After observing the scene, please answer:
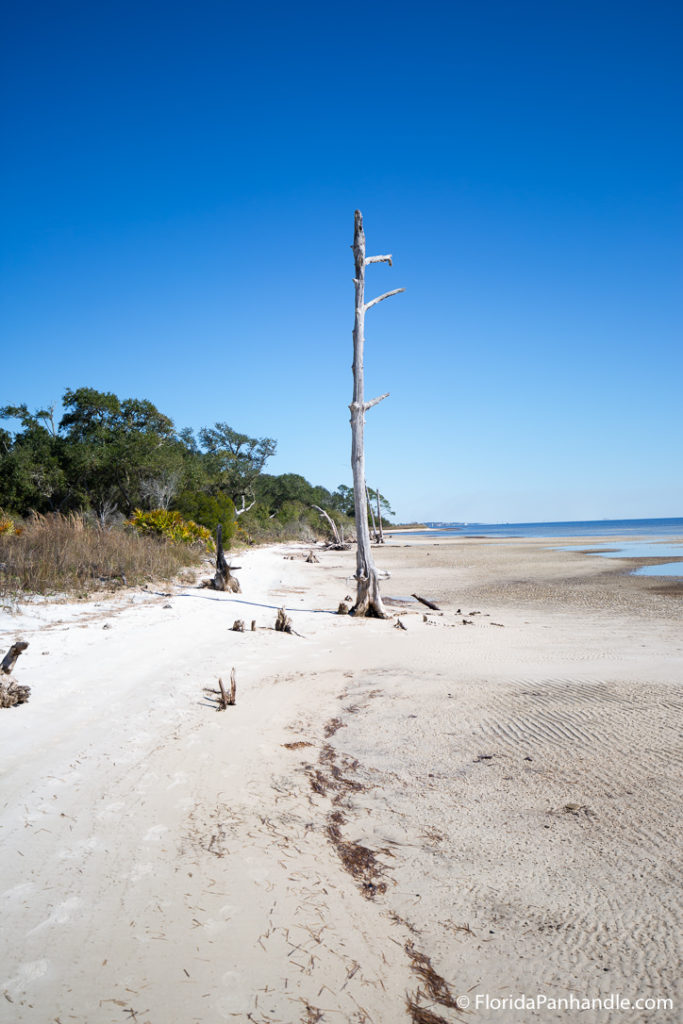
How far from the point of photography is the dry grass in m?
9.00

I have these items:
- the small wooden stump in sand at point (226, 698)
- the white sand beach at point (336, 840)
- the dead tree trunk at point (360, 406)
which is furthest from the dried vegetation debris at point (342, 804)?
the dead tree trunk at point (360, 406)

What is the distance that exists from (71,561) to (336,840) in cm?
933

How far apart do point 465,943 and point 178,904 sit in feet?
3.98

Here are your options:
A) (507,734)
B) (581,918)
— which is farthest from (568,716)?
(581,918)

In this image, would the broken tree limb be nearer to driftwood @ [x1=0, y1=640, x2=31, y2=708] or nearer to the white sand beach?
driftwood @ [x1=0, y1=640, x2=31, y2=708]

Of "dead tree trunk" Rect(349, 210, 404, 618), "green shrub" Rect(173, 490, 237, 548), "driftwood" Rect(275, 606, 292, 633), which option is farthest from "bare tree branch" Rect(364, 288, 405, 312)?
"green shrub" Rect(173, 490, 237, 548)

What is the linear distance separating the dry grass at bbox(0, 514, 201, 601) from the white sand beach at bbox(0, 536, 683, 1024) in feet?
10.4

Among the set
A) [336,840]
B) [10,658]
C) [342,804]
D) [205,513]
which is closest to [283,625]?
[10,658]

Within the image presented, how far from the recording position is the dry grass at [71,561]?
9000mm

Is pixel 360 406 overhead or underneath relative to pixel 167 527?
overhead

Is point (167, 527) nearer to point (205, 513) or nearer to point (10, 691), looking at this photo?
point (205, 513)

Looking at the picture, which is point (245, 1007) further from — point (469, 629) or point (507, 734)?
point (469, 629)

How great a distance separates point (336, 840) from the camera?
9.11 feet

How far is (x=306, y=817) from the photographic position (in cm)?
298
